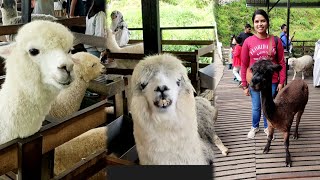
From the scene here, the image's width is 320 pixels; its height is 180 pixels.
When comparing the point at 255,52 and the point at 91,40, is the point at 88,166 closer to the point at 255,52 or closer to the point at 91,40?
the point at 91,40

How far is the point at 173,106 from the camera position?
28.1 inches

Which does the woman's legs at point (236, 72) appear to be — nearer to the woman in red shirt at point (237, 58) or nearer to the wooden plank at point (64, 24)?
the woman in red shirt at point (237, 58)

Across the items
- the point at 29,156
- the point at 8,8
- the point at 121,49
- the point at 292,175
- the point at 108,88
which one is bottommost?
the point at 292,175

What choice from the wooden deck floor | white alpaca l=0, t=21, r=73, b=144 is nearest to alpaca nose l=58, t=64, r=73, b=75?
white alpaca l=0, t=21, r=73, b=144

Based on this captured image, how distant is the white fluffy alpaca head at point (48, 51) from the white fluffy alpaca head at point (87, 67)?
0.12 metres

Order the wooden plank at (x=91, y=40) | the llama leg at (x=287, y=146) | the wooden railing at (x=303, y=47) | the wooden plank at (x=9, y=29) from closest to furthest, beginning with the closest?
the wooden plank at (x=9, y=29)
the wooden plank at (x=91, y=40)
the llama leg at (x=287, y=146)
the wooden railing at (x=303, y=47)

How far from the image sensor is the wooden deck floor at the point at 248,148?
3.07 ft

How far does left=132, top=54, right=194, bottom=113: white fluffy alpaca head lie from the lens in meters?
0.67

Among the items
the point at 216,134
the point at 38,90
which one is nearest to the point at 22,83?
the point at 38,90

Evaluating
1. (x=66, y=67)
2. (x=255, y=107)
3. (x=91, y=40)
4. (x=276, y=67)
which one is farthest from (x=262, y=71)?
(x=66, y=67)

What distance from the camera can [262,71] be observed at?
1.04 meters

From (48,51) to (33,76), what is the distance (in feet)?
0.21

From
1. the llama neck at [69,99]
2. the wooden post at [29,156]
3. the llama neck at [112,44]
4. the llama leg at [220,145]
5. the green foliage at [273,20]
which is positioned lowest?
the llama leg at [220,145]

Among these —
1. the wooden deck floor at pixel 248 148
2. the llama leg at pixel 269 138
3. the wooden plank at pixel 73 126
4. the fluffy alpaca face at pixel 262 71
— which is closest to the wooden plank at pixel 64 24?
the wooden plank at pixel 73 126
